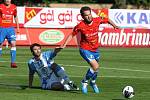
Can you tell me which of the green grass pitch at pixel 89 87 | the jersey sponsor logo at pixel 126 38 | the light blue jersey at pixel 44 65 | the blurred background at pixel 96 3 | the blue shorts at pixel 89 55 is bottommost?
the blurred background at pixel 96 3

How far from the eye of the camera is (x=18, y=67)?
2083 centimetres

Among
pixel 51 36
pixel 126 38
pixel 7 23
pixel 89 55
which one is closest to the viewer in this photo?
pixel 89 55

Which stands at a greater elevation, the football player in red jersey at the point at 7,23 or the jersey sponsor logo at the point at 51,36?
the football player in red jersey at the point at 7,23

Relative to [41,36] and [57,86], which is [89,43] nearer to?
[57,86]

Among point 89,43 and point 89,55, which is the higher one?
point 89,43

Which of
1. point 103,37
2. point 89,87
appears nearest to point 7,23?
point 89,87

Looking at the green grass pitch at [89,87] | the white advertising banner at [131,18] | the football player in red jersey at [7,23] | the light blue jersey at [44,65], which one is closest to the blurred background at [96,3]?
the white advertising banner at [131,18]

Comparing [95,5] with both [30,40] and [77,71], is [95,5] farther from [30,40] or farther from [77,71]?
[77,71]

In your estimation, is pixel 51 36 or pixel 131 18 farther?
pixel 131 18

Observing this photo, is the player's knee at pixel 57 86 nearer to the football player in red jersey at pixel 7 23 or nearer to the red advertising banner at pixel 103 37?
the football player in red jersey at pixel 7 23

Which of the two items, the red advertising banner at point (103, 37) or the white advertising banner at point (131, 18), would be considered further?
the white advertising banner at point (131, 18)

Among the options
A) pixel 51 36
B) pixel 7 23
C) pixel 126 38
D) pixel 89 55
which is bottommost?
pixel 126 38

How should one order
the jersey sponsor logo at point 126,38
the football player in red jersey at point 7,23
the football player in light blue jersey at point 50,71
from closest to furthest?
the football player in light blue jersey at point 50,71 < the football player in red jersey at point 7,23 < the jersey sponsor logo at point 126,38

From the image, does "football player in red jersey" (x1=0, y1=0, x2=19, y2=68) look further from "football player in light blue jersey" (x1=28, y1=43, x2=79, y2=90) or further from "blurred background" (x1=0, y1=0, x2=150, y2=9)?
"blurred background" (x1=0, y1=0, x2=150, y2=9)
